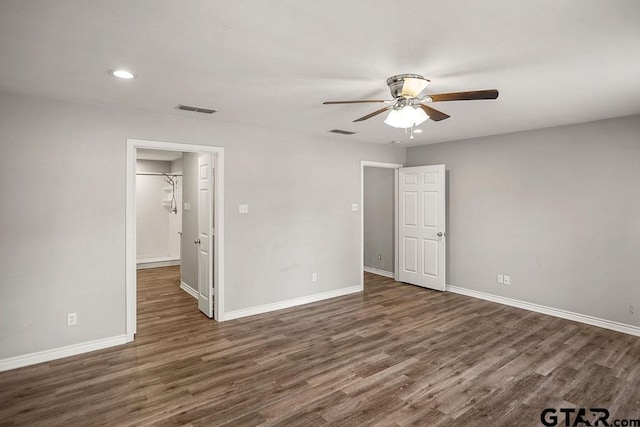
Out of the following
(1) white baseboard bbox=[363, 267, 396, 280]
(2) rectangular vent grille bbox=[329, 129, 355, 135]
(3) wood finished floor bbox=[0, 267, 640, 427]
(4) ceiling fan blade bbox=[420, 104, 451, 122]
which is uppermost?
(2) rectangular vent grille bbox=[329, 129, 355, 135]

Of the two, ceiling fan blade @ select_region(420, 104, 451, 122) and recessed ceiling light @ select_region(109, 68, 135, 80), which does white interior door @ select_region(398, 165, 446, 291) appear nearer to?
ceiling fan blade @ select_region(420, 104, 451, 122)

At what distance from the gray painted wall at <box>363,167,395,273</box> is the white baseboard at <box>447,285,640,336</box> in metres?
1.45

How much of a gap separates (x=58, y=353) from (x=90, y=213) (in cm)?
135

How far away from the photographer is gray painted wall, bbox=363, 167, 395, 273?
6777 mm

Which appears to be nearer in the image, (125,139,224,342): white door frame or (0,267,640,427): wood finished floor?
(0,267,640,427): wood finished floor

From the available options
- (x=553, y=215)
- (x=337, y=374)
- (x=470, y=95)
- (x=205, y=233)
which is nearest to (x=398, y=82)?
(x=470, y=95)

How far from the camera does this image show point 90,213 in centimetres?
350

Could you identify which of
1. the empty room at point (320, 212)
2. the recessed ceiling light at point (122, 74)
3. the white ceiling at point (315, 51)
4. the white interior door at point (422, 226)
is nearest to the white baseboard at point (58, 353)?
the empty room at point (320, 212)

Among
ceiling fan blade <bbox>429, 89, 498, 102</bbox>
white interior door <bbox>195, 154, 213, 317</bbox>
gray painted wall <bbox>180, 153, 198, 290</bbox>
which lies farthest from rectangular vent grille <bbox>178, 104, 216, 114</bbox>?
ceiling fan blade <bbox>429, 89, 498, 102</bbox>

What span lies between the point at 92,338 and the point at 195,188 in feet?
8.03

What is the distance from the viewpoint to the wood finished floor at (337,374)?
248cm

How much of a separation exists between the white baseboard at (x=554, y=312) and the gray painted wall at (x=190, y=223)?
4.14 metres

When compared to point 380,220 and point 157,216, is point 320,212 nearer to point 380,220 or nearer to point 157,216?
point 380,220

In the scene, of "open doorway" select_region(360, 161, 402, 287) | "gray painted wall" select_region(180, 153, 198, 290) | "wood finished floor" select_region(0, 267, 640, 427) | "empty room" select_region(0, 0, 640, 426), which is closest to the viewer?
"empty room" select_region(0, 0, 640, 426)
